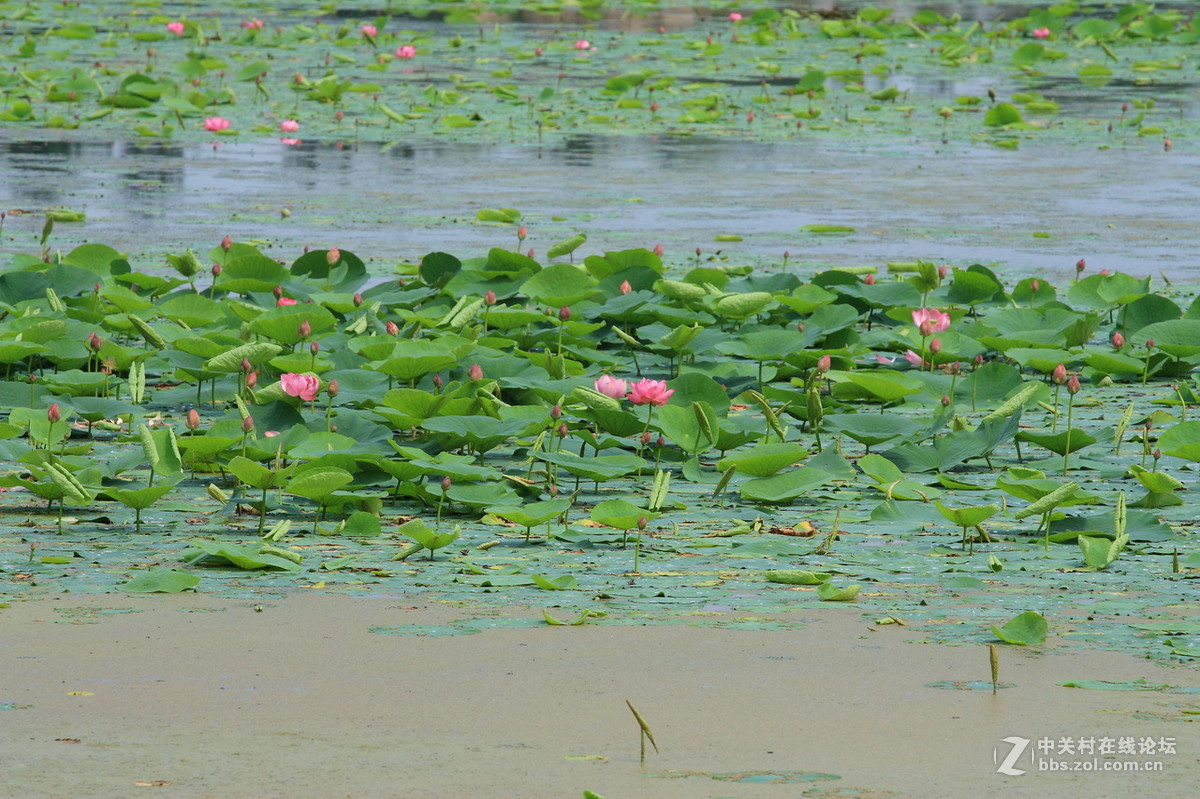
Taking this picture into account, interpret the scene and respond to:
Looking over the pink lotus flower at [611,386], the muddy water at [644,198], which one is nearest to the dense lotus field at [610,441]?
the pink lotus flower at [611,386]

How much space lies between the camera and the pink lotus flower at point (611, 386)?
4062 millimetres

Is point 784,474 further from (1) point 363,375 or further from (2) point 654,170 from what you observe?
(2) point 654,170

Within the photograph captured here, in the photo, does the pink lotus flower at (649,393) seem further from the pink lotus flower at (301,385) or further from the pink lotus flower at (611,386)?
the pink lotus flower at (301,385)

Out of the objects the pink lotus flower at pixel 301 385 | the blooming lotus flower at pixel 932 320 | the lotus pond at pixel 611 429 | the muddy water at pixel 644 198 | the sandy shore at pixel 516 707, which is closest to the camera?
the sandy shore at pixel 516 707

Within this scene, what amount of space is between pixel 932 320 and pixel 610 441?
1234mm

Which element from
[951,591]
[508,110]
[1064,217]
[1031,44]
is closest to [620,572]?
[951,591]

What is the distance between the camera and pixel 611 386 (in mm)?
4062

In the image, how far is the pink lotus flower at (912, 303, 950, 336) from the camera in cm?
474

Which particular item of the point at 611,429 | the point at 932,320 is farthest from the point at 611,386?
the point at 932,320

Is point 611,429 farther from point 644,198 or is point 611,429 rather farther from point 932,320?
point 644,198

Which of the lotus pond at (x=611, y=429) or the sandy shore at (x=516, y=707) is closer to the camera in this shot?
the sandy shore at (x=516, y=707)

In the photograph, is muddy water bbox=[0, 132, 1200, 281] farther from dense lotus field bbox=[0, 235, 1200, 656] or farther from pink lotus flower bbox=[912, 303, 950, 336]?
pink lotus flower bbox=[912, 303, 950, 336]

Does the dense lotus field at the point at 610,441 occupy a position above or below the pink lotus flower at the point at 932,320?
below

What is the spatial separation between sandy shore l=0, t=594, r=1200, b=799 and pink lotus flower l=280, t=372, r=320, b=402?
1033 mm
